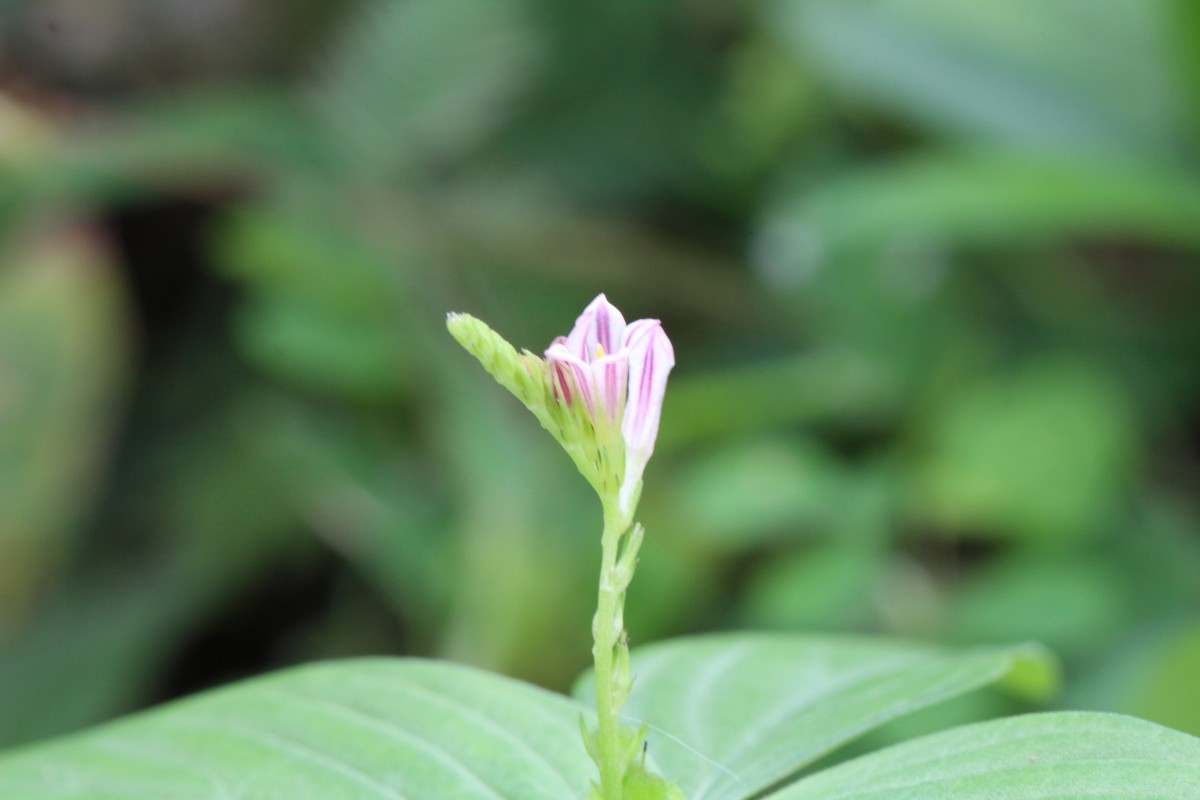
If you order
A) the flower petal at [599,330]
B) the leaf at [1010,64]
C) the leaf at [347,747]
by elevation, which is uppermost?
the leaf at [1010,64]

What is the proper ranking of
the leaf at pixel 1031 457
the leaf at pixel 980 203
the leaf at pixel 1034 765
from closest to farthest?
1. the leaf at pixel 1034 765
2. the leaf at pixel 1031 457
3. the leaf at pixel 980 203

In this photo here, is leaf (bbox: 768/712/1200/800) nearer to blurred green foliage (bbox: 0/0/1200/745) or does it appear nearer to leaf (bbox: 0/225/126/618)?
blurred green foliage (bbox: 0/0/1200/745)

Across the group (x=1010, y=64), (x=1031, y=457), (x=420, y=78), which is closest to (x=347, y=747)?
(x=1031, y=457)

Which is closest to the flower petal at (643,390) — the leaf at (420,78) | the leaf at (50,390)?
the leaf at (50,390)

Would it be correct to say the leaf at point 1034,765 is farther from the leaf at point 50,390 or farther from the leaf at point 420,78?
Answer: the leaf at point 420,78

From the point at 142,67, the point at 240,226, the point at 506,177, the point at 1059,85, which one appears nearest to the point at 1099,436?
the point at 1059,85

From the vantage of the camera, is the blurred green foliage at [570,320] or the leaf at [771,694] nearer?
the leaf at [771,694]
